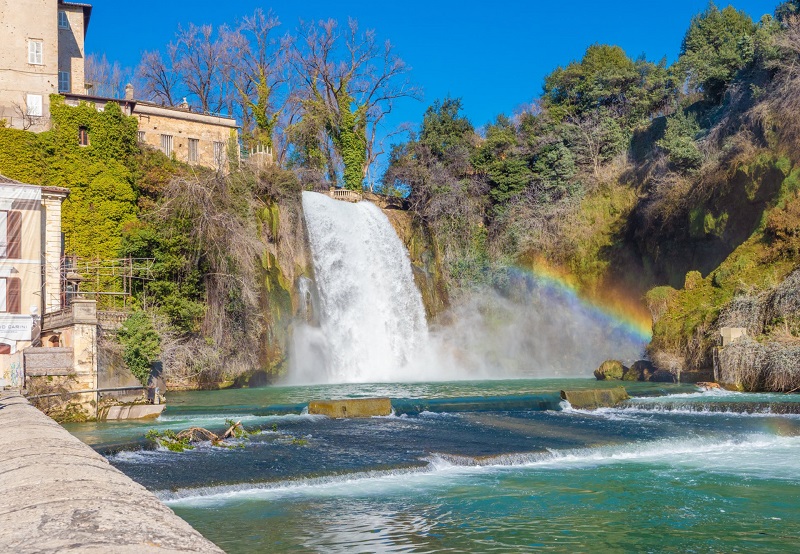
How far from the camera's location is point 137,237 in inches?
1248

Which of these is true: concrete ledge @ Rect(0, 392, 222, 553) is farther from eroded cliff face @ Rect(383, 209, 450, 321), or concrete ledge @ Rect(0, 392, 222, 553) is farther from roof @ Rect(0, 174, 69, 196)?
eroded cliff face @ Rect(383, 209, 450, 321)

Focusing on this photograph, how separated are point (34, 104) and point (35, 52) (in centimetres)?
261

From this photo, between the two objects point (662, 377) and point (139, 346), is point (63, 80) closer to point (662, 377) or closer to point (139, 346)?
point (139, 346)

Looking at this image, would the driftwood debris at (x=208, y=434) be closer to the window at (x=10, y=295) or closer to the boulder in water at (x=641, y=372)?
the window at (x=10, y=295)

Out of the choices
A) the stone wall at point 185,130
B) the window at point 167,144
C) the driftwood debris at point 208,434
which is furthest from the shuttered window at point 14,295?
the window at point 167,144

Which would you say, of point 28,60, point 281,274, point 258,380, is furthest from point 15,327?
point 28,60

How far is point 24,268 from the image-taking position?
2777 centimetres

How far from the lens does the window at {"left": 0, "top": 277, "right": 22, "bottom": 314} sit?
1061 inches

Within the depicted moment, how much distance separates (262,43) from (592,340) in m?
31.4

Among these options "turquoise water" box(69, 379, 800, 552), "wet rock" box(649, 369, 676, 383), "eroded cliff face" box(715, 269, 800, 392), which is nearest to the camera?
"turquoise water" box(69, 379, 800, 552)

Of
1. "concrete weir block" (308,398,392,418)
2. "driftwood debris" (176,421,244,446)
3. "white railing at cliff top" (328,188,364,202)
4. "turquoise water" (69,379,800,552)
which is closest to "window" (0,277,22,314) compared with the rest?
"turquoise water" (69,379,800,552)

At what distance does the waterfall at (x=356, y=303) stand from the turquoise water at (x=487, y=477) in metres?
15.2

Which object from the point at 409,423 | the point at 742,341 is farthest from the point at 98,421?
the point at 742,341

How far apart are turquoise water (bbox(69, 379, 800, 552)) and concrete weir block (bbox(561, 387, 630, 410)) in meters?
0.36
